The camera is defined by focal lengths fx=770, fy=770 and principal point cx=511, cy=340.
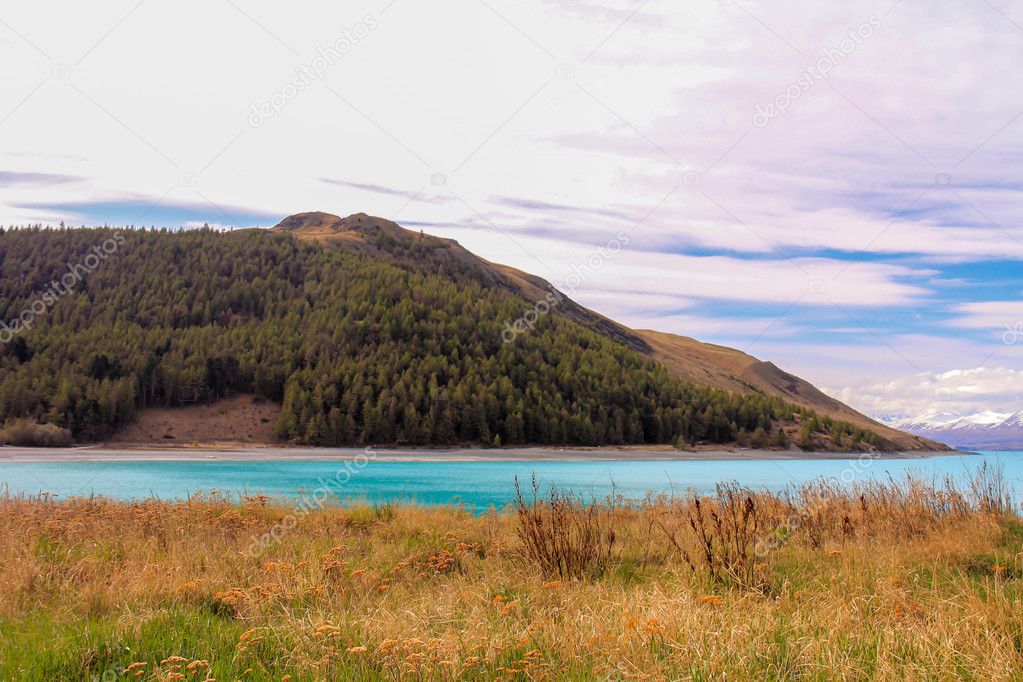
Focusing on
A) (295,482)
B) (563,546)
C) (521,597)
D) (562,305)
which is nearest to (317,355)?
(295,482)

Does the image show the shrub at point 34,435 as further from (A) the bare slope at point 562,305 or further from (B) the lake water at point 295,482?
(A) the bare slope at point 562,305

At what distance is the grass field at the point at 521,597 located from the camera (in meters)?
5.50

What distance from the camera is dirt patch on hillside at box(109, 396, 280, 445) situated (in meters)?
83.2

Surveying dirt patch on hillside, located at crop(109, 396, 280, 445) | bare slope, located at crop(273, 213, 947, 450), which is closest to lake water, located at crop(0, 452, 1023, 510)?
dirt patch on hillside, located at crop(109, 396, 280, 445)

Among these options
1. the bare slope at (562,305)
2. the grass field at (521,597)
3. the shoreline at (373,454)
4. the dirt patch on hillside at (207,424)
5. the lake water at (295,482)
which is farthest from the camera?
the bare slope at (562,305)

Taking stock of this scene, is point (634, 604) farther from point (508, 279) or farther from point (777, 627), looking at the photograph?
point (508, 279)

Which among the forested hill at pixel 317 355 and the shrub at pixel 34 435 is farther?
the forested hill at pixel 317 355

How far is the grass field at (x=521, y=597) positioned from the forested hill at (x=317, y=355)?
7604 centimetres

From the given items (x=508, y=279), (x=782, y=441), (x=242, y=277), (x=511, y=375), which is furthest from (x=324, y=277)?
(x=782, y=441)

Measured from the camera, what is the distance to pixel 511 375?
10250 cm

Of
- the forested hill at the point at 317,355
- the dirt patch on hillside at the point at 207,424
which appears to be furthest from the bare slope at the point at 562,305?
A: the dirt patch on hillside at the point at 207,424

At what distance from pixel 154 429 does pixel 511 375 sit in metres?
43.4

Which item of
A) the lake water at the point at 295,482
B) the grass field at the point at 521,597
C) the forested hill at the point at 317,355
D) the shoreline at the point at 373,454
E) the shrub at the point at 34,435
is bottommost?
the lake water at the point at 295,482

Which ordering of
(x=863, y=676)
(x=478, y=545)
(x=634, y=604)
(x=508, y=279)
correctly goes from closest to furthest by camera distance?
(x=863, y=676), (x=634, y=604), (x=478, y=545), (x=508, y=279)
